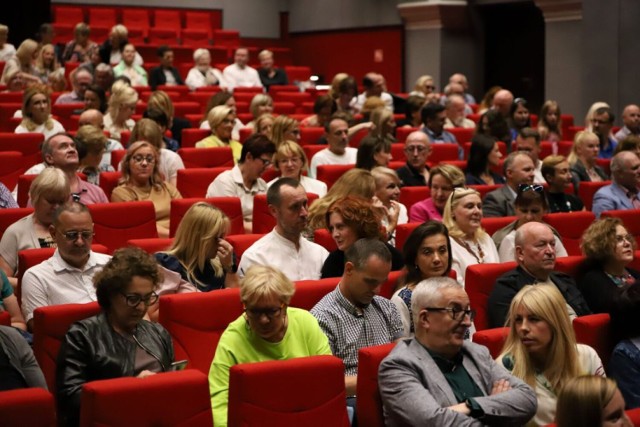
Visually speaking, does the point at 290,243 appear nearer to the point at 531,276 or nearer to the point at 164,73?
the point at 531,276

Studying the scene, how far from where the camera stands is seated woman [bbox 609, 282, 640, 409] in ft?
10.7

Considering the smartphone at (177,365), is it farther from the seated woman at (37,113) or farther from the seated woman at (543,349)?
the seated woman at (37,113)

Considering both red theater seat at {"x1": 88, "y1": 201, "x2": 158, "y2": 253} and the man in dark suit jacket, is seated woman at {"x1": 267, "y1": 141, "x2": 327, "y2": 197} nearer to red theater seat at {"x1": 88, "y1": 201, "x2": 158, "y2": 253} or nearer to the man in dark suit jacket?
red theater seat at {"x1": 88, "y1": 201, "x2": 158, "y2": 253}

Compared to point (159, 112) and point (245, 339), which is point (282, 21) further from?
point (245, 339)

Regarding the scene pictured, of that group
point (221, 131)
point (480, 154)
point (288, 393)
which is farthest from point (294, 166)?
point (288, 393)

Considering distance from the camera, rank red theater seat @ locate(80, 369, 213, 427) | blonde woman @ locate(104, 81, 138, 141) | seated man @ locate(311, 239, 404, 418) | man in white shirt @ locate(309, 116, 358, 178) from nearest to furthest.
A: red theater seat @ locate(80, 369, 213, 427)
seated man @ locate(311, 239, 404, 418)
man in white shirt @ locate(309, 116, 358, 178)
blonde woman @ locate(104, 81, 138, 141)

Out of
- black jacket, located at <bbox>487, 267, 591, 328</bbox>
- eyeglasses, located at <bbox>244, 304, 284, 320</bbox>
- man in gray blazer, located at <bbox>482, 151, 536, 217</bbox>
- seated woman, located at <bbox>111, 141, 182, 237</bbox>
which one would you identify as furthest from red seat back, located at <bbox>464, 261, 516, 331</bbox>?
seated woman, located at <bbox>111, 141, 182, 237</bbox>

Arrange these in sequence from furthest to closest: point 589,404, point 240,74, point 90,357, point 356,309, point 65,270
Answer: point 240,74 < point 65,270 < point 356,309 < point 90,357 < point 589,404

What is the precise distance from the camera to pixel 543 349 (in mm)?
3062

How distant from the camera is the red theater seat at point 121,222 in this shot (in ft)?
15.1

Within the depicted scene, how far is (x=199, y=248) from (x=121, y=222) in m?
1.00

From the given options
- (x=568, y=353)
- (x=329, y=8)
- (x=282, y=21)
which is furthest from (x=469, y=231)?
(x=282, y=21)

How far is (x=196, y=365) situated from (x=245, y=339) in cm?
42

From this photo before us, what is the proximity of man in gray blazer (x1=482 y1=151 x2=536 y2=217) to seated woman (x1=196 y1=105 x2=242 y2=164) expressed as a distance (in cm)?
186
